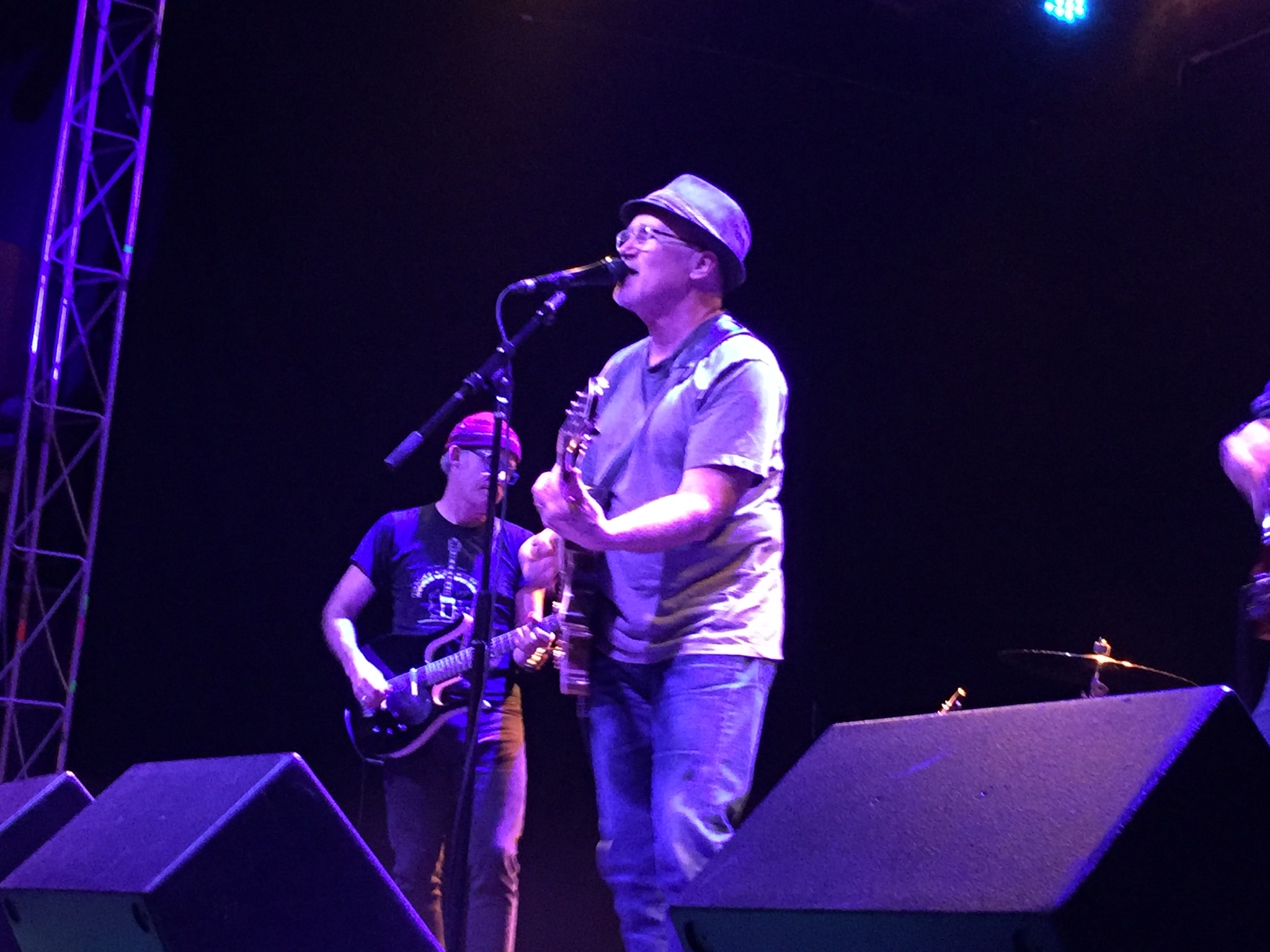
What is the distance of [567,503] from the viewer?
2498 millimetres

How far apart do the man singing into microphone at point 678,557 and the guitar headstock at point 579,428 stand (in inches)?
2.0

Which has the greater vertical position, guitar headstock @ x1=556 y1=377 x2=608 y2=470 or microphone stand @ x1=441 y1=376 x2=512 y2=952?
guitar headstock @ x1=556 y1=377 x2=608 y2=470

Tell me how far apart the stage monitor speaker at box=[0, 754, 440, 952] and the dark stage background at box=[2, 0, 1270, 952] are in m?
3.50

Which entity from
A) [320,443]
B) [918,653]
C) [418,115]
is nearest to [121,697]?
[320,443]

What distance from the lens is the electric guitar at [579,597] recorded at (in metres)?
2.67

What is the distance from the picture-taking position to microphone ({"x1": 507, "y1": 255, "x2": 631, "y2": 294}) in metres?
2.97

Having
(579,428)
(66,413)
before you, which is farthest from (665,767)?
(66,413)

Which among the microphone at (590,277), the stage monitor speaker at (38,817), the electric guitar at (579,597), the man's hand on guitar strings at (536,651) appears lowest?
the stage monitor speaker at (38,817)

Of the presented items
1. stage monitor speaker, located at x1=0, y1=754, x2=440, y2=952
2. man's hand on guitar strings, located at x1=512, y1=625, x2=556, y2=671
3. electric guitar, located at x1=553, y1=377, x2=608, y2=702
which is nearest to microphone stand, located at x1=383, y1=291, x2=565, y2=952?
electric guitar, located at x1=553, y1=377, x2=608, y2=702

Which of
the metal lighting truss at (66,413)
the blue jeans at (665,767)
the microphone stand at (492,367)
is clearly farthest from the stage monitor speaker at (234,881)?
the metal lighting truss at (66,413)

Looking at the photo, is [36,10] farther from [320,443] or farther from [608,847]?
[608,847]

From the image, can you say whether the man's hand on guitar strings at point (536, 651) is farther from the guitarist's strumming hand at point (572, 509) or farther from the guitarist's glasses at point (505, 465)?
the guitarist's strumming hand at point (572, 509)

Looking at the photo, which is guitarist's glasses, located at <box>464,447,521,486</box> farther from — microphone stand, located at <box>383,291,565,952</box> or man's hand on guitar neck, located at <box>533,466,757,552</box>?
man's hand on guitar neck, located at <box>533,466,757,552</box>

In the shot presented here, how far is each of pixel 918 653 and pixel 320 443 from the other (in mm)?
3036
